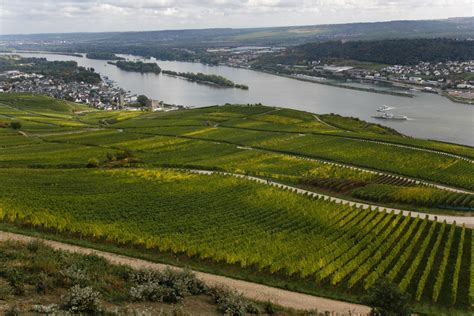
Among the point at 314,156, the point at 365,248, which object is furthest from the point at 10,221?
the point at 314,156

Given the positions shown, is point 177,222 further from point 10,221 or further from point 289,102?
point 289,102

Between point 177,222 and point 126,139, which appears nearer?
point 177,222

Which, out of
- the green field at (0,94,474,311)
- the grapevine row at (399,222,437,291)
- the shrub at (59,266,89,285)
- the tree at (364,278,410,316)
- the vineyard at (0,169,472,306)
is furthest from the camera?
the green field at (0,94,474,311)

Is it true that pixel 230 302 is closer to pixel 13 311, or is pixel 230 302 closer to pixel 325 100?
pixel 13 311

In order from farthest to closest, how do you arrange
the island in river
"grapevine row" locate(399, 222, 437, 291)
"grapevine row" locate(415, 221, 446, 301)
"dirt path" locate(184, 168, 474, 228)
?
the island in river
"dirt path" locate(184, 168, 474, 228)
"grapevine row" locate(399, 222, 437, 291)
"grapevine row" locate(415, 221, 446, 301)

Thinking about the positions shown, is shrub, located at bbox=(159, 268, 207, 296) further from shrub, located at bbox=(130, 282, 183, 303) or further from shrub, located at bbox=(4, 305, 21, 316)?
shrub, located at bbox=(4, 305, 21, 316)

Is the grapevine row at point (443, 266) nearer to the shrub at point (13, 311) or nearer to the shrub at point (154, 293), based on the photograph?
the shrub at point (154, 293)

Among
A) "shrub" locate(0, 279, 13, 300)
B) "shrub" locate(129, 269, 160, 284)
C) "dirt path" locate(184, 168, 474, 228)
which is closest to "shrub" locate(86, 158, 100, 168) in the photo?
"dirt path" locate(184, 168, 474, 228)
